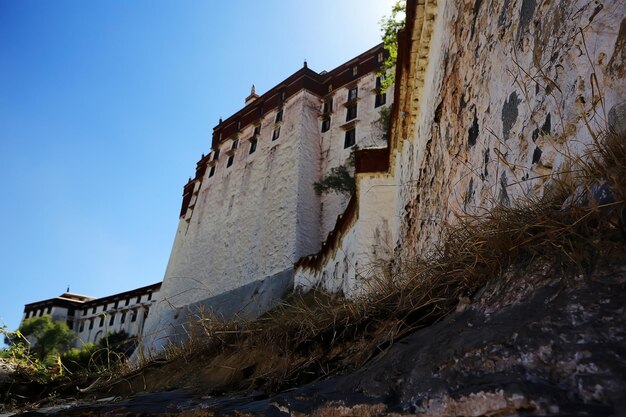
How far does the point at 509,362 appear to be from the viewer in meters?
1.06

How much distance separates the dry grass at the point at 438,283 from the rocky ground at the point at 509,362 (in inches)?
3.3

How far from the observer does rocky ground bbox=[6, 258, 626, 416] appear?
3.04 feet

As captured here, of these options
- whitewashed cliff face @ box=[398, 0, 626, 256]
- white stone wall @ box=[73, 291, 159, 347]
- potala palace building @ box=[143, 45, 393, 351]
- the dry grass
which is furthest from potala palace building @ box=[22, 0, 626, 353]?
white stone wall @ box=[73, 291, 159, 347]

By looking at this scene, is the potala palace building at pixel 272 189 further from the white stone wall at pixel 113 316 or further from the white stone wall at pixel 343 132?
the white stone wall at pixel 113 316

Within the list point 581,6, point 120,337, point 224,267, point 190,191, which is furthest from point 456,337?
point 120,337

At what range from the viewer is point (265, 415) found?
1.51 meters

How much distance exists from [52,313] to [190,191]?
809 inches

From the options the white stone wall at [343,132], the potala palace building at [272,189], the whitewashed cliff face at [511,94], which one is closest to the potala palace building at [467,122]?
the whitewashed cliff face at [511,94]

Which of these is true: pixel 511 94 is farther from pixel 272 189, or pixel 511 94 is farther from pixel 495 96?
pixel 272 189

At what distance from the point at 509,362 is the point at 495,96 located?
1.91m

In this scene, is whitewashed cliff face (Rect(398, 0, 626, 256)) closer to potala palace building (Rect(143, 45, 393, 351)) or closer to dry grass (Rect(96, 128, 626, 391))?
dry grass (Rect(96, 128, 626, 391))

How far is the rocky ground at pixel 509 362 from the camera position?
3.04 feet

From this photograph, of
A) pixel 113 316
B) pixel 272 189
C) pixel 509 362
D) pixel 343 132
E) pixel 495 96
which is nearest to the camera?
pixel 509 362

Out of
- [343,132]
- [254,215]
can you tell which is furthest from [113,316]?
[343,132]
